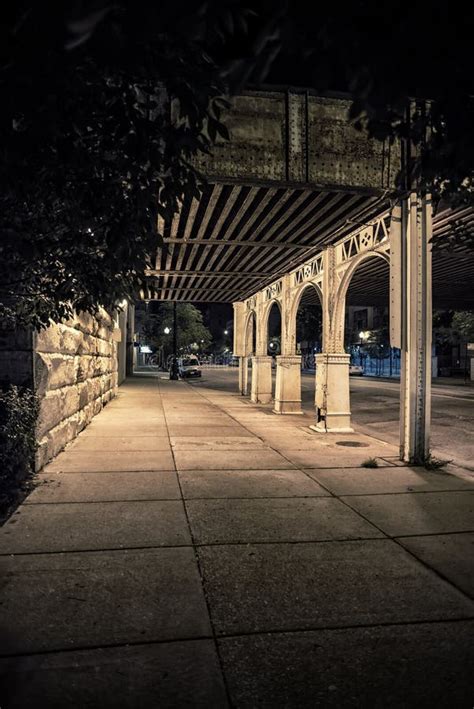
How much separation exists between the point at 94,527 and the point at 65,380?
432cm

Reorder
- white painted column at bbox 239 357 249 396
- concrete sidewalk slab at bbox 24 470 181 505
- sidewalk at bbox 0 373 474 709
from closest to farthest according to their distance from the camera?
1. sidewalk at bbox 0 373 474 709
2. concrete sidewalk slab at bbox 24 470 181 505
3. white painted column at bbox 239 357 249 396

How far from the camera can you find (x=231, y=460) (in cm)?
820

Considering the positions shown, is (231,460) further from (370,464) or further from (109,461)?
(370,464)

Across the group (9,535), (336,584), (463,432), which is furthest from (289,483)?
(463,432)

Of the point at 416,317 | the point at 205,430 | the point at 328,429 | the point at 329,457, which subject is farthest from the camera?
the point at 328,429

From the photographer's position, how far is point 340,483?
6.84 meters

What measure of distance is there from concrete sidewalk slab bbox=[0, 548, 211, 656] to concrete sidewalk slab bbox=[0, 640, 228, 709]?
0.39 feet

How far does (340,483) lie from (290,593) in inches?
135

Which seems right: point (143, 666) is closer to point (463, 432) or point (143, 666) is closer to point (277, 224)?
point (277, 224)

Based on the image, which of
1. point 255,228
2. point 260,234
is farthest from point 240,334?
point 255,228

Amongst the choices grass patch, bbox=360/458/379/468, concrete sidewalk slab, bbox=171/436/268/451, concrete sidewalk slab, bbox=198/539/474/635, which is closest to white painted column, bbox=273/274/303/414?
concrete sidewalk slab, bbox=171/436/268/451

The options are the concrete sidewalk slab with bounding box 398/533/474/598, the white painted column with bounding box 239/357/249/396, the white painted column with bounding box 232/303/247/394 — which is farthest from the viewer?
the white painted column with bounding box 239/357/249/396

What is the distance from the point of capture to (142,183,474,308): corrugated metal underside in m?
8.38

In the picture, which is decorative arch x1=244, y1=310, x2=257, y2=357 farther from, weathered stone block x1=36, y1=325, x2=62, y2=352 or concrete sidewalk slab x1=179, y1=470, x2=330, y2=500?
concrete sidewalk slab x1=179, y1=470, x2=330, y2=500
